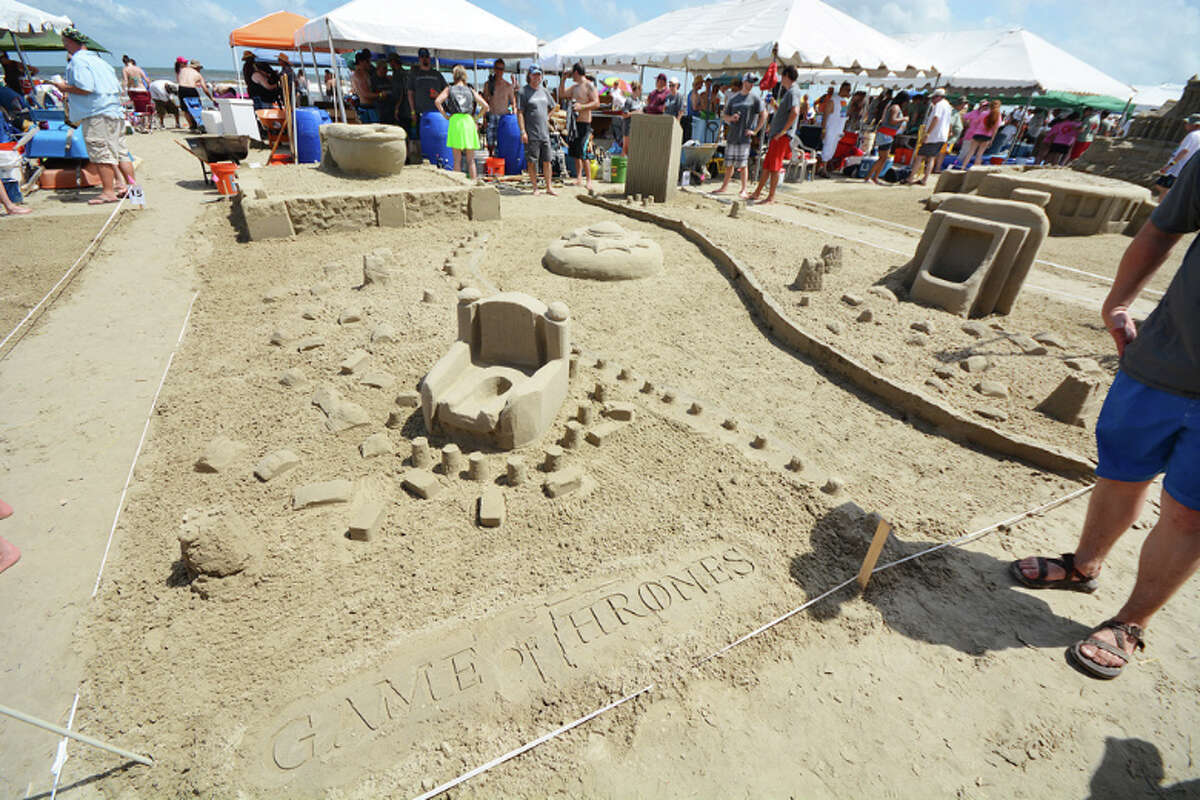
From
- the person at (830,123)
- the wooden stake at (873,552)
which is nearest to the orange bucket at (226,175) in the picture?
the wooden stake at (873,552)

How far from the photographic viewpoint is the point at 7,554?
237 centimetres

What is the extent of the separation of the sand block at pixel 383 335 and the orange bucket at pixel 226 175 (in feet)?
17.6

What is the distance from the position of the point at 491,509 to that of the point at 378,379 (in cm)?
158

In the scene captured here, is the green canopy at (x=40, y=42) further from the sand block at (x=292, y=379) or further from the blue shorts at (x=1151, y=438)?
the blue shorts at (x=1151, y=438)

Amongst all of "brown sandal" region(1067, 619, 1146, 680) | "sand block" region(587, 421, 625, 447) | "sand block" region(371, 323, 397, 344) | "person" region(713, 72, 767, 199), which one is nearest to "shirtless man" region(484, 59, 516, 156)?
"person" region(713, 72, 767, 199)

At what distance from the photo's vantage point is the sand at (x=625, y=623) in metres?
1.84

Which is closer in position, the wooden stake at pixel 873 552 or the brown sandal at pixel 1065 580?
the wooden stake at pixel 873 552

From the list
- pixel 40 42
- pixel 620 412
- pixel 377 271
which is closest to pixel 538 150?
pixel 377 271

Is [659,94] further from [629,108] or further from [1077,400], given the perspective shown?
[1077,400]

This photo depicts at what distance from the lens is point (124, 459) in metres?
3.06

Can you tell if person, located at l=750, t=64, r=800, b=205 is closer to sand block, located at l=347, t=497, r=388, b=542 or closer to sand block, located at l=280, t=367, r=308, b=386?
sand block, located at l=280, t=367, r=308, b=386

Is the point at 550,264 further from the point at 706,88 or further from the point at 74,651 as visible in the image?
the point at 706,88

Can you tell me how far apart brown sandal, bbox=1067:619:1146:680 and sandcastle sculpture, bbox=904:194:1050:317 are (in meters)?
3.46

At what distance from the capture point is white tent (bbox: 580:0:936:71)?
9.45 metres
